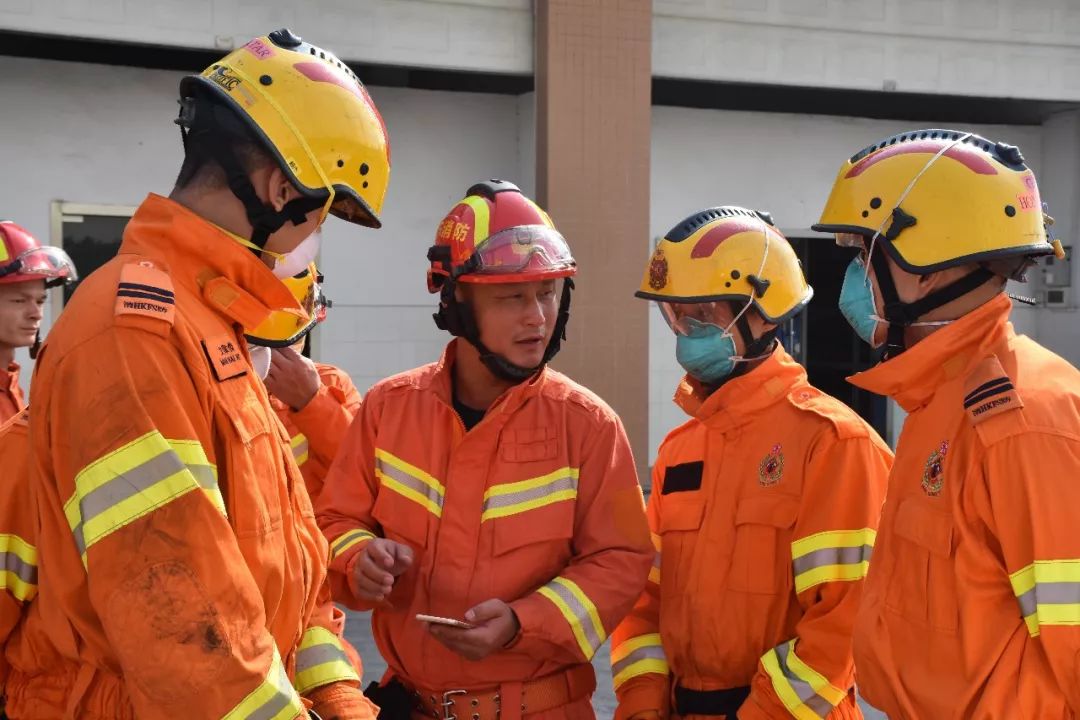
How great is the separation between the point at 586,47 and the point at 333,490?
22.2ft

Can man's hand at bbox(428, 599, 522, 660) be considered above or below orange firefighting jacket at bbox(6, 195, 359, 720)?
below

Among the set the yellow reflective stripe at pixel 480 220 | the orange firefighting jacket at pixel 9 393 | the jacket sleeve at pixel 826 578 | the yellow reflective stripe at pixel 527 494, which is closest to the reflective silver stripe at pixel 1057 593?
the jacket sleeve at pixel 826 578

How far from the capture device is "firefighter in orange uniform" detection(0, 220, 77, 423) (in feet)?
16.8

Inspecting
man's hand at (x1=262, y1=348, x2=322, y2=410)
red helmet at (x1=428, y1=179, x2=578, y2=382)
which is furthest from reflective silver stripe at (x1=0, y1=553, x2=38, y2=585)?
man's hand at (x1=262, y1=348, x2=322, y2=410)

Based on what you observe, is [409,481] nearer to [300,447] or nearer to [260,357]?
[260,357]

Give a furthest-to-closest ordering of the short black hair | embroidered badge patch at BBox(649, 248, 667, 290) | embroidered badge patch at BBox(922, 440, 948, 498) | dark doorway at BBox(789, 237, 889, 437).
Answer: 1. dark doorway at BBox(789, 237, 889, 437)
2. embroidered badge patch at BBox(649, 248, 667, 290)
3. embroidered badge patch at BBox(922, 440, 948, 498)
4. the short black hair

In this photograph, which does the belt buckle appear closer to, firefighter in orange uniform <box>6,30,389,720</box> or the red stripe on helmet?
firefighter in orange uniform <box>6,30,389,720</box>

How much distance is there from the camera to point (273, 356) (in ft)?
13.7

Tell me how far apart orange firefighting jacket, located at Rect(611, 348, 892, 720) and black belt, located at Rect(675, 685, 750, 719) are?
2 centimetres

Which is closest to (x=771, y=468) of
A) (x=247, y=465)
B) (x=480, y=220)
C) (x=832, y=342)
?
(x=480, y=220)

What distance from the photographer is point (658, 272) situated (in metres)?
3.66

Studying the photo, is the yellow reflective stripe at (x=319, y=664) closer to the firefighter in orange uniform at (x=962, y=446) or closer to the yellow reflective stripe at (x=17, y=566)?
the yellow reflective stripe at (x=17, y=566)

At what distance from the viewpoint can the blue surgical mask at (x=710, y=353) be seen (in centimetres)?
349

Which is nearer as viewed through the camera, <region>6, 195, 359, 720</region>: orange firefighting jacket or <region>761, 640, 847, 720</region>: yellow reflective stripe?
<region>6, 195, 359, 720</region>: orange firefighting jacket
